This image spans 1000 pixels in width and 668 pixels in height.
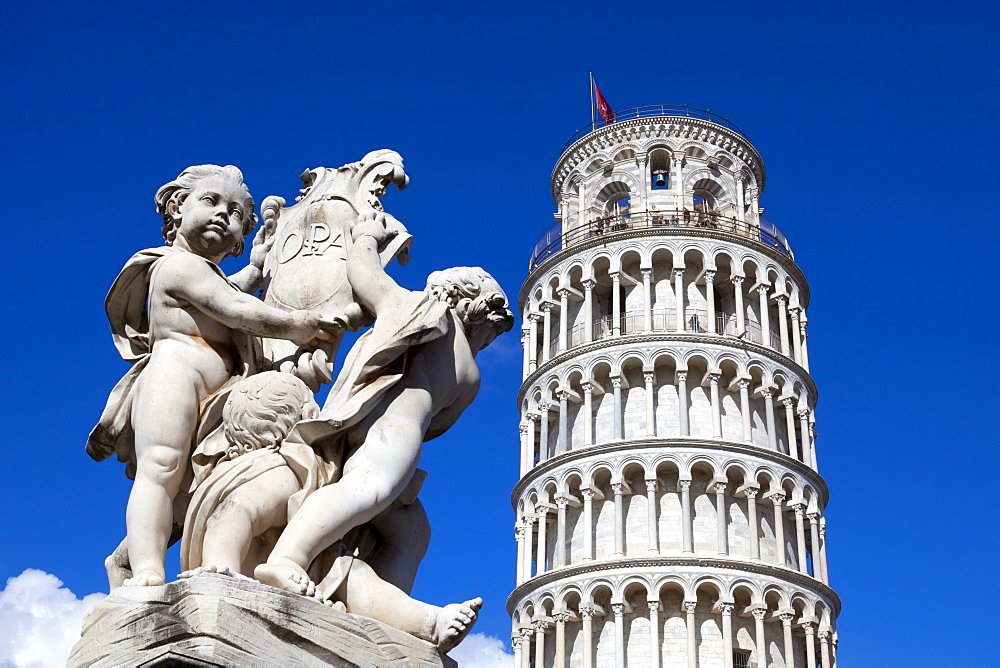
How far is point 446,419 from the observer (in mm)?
4066

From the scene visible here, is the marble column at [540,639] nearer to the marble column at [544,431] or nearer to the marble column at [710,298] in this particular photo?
the marble column at [544,431]

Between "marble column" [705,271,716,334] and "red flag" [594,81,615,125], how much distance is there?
7692mm

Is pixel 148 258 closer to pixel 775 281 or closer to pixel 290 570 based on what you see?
pixel 290 570

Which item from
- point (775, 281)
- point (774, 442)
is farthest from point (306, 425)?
point (775, 281)

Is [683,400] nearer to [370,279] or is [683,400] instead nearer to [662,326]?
[662,326]

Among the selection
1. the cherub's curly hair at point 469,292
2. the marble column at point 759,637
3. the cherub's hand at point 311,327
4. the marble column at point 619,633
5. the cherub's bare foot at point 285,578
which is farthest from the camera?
the marble column at point 759,637

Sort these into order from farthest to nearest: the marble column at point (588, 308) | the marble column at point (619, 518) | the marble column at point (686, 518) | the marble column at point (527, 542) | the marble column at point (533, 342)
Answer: the marble column at point (533, 342) → the marble column at point (588, 308) → the marble column at point (527, 542) → the marble column at point (619, 518) → the marble column at point (686, 518)

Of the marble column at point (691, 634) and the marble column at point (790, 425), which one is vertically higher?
the marble column at point (790, 425)

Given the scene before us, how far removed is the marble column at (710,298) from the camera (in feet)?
125

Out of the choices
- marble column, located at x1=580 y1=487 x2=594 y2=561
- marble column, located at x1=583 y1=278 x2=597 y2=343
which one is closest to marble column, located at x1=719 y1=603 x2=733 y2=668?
marble column, located at x1=580 y1=487 x2=594 y2=561

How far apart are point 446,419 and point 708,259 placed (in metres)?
35.5

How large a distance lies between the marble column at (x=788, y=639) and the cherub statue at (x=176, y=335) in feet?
106

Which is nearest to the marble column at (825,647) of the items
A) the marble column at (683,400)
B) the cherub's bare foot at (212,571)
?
the marble column at (683,400)

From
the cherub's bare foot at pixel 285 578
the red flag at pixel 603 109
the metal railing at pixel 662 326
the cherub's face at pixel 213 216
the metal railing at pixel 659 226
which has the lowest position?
the cherub's bare foot at pixel 285 578
